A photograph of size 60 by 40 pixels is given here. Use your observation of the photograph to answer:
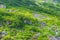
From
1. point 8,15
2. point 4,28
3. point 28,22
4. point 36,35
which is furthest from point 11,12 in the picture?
point 36,35

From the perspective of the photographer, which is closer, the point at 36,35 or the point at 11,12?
the point at 36,35

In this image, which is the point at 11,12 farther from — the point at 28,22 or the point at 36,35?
the point at 36,35

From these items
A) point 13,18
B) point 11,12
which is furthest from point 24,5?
point 13,18

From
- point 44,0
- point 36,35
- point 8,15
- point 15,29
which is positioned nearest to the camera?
point 36,35

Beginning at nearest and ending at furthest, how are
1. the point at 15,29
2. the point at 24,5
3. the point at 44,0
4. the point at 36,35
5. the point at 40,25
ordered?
the point at 36,35, the point at 15,29, the point at 40,25, the point at 24,5, the point at 44,0

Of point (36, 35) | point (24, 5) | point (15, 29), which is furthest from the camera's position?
point (24, 5)

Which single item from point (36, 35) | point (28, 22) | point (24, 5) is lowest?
point (36, 35)

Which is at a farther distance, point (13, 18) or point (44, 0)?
point (44, 0)

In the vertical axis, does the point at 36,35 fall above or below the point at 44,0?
below

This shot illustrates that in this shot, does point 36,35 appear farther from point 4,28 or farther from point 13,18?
point 13,18

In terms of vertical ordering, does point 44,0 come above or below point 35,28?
above
